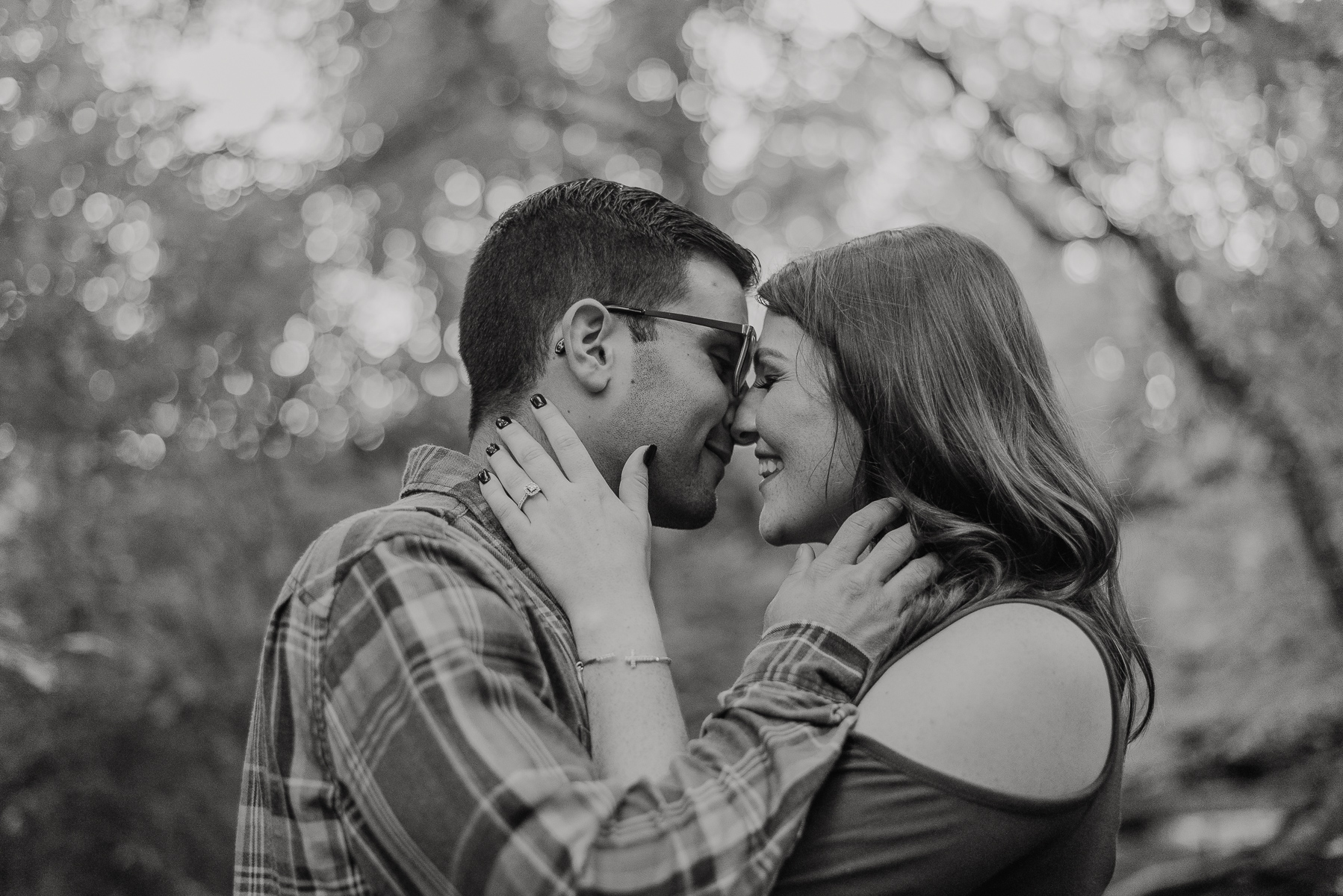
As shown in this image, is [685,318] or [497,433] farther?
[685,318]

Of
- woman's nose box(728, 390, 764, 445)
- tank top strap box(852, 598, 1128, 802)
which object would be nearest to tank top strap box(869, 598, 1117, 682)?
tank top strap box(852, 598, 1128, 802)

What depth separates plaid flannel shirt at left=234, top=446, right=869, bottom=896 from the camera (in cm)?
154

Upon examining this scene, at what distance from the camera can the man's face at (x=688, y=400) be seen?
252 cm

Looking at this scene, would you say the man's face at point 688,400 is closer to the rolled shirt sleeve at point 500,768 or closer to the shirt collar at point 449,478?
the shirt collar at point 449,478

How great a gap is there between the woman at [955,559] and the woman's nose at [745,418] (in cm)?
1

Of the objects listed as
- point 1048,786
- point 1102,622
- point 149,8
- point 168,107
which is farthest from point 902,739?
point 149,8

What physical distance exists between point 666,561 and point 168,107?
5.01 metres

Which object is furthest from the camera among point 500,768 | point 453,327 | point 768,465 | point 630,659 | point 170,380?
point 453,327

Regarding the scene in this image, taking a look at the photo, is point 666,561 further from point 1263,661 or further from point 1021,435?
point 1021,435

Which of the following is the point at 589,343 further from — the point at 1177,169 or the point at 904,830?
the point at 1177,169

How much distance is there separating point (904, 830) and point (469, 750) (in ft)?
2.19

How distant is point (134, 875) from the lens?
4684 millimetres

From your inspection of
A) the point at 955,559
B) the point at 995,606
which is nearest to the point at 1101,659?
the point at 995,606

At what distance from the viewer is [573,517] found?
7.18ft
